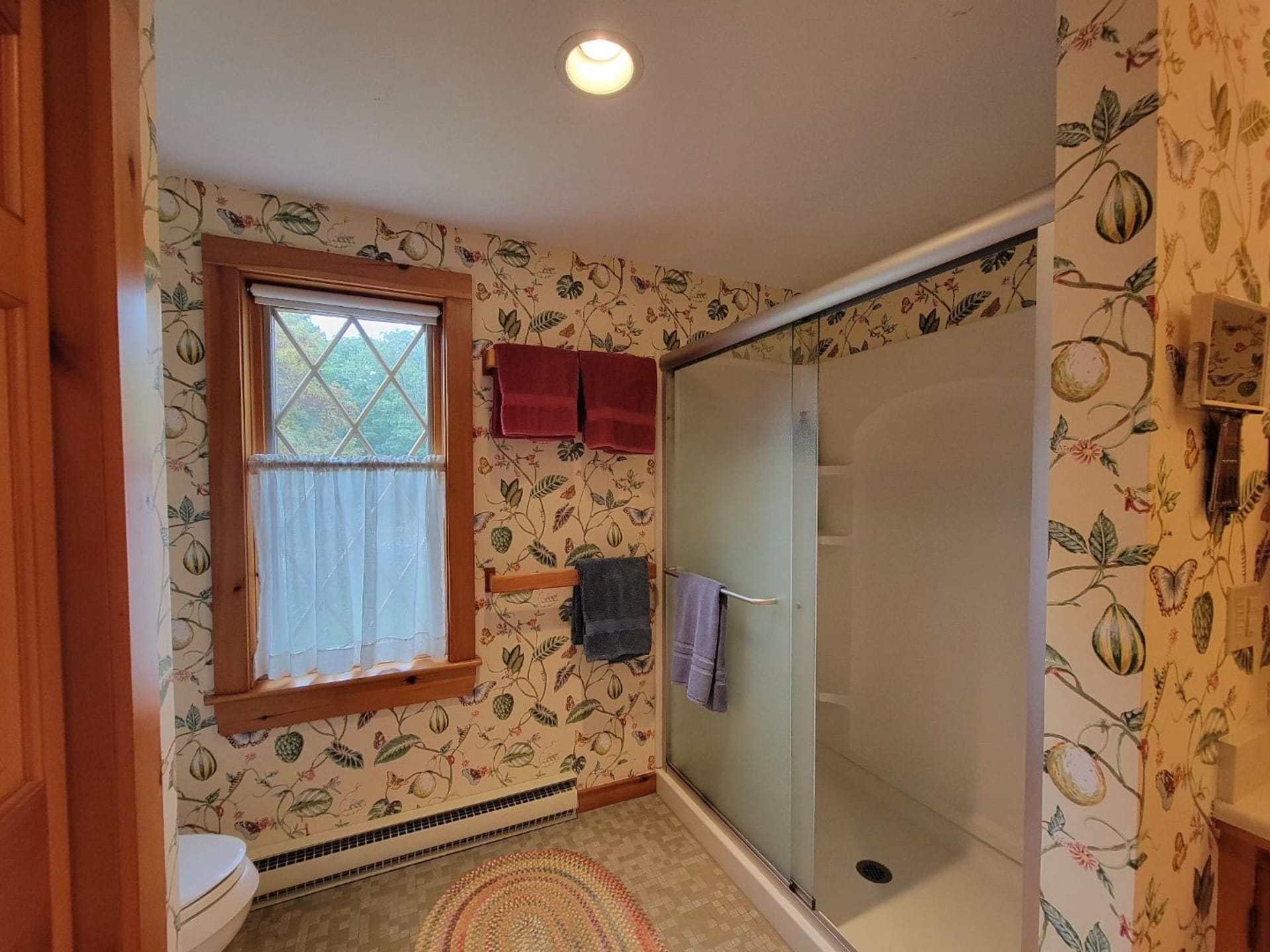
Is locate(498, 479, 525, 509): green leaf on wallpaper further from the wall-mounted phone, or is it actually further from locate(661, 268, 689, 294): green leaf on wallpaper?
the wall-mounted phone

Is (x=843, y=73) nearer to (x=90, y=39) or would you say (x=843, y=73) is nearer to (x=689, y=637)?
(x=90, y=39)

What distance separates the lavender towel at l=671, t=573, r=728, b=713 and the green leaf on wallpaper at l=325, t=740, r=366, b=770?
111cm

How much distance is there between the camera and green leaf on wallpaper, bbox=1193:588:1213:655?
743mm

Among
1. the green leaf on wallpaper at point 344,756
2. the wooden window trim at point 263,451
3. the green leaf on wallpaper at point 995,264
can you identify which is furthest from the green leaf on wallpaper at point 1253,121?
the green leaf on wallpaper at point 344,756

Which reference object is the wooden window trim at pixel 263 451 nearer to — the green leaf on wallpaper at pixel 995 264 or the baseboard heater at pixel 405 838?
the baseboard heater at pixel 405 838

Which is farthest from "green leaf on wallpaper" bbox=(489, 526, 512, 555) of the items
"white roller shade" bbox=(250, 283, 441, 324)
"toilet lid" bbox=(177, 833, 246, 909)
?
"toilet lid" bbox=(177, 833, 246, 909)

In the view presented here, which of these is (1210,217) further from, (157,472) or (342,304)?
(342,304)

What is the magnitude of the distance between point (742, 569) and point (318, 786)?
1.52 m

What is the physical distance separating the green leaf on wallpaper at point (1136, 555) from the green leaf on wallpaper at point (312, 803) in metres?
2.09

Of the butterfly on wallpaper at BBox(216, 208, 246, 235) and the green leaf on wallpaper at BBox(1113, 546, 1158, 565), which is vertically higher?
the butterfly on wallpaper at BBox(216, 208, 246, 235)

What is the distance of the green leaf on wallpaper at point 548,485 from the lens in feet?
Result: 6.07

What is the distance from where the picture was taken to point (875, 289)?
1166 millimetres

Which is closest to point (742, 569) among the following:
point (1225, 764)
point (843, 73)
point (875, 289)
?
point (875, 289)

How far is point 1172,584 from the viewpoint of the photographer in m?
0.70
